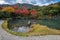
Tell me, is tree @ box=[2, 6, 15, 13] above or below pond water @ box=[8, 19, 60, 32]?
above

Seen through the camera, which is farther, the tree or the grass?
the tree

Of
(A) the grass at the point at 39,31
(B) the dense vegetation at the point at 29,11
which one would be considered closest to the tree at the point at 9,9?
(B) the dense vegetation at the point at 29,11

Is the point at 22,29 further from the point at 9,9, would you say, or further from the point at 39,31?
the point at 9,9

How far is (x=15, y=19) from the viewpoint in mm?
2473

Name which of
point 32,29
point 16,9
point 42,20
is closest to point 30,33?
point 32,29

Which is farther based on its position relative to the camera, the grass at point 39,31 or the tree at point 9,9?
the tree at point 9,9

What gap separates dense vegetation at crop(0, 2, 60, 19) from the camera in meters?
2.48

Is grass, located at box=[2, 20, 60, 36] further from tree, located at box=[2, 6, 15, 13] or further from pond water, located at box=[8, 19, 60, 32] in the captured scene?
tree, located at box=[2, 6, 15, 13]

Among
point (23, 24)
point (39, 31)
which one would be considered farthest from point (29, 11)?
point (39, 31)

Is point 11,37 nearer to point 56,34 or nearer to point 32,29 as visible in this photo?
point 32,29

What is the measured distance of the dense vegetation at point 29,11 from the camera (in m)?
2.48

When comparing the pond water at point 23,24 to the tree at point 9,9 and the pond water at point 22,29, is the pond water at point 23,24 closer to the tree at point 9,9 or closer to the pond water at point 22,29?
the pond water at point 22,29

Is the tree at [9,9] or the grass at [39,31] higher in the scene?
the tree at [9,9]

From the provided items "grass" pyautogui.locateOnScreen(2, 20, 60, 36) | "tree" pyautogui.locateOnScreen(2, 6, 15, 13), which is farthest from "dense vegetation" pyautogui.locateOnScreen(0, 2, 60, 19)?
"grass" pyautogui.locateOnScreen(2, 20, 60, 36)
